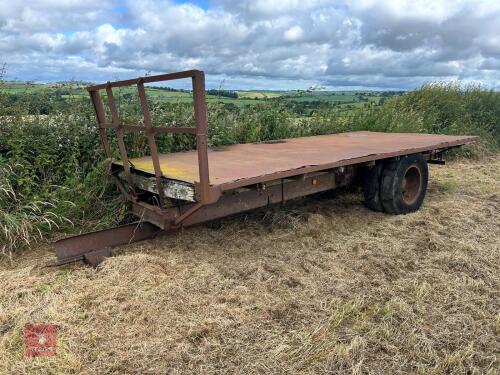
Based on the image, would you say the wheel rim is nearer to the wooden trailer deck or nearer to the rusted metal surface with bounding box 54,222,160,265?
the wooden trailer deck

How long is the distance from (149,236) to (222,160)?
109cm

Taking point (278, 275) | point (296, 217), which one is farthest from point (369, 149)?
point (278, 275)

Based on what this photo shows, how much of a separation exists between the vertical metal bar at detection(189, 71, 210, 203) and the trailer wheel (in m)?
2.86

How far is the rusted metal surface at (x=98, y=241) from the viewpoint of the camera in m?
3.81

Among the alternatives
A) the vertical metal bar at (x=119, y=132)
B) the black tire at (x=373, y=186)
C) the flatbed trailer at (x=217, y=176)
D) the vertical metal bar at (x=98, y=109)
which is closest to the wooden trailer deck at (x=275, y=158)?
the flatbed trailer at (x=217, y=176)

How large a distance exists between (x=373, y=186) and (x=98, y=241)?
3277mm

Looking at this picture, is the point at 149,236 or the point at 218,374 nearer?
the point at 218,374

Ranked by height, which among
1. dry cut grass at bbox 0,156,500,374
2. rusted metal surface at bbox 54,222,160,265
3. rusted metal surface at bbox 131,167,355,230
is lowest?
dry cut grass at bbox 0,156,500,374

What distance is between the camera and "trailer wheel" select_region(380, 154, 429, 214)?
540 cm

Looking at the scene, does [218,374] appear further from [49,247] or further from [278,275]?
[49,247]

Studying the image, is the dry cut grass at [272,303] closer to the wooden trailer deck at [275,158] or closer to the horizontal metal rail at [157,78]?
the wooden trailer deck at [275,158]

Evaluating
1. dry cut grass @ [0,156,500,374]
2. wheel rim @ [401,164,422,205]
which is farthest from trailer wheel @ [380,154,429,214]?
dry cut grass @ [0,156,500,374]

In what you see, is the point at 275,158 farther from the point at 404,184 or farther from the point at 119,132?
the point at 404,184

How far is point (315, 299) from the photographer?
3.31 meters
